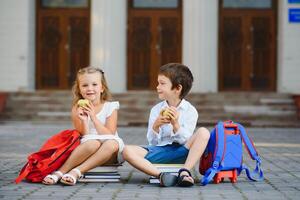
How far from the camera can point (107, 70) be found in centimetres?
2834

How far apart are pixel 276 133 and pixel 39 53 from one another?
11195 millimetres

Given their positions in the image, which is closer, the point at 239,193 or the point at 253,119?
the point at 239,193

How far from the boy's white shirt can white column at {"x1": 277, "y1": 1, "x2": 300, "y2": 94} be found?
2013 cm

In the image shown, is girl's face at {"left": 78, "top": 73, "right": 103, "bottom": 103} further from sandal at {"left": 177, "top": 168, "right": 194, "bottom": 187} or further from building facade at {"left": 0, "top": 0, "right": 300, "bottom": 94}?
building facade at {"left": 0, "top": 0, "right": 300, "bottom": 94}

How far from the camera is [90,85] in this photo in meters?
8.77

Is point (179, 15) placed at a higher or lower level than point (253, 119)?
higher

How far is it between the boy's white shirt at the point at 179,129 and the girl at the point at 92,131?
0.37 metres

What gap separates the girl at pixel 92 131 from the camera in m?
8.41

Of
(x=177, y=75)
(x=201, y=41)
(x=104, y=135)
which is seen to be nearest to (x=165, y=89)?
(x=177, y=75)

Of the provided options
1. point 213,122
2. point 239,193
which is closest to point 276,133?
point 213,122

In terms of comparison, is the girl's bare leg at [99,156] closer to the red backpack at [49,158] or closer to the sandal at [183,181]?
the red backpack at [49,158]

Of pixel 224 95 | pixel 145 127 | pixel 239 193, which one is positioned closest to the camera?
pixel 239 193

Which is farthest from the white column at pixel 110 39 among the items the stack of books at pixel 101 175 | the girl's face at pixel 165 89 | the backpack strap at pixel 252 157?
the girl's face at pixel 165 89

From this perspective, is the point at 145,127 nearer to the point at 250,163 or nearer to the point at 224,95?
the point at 224,95
